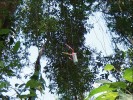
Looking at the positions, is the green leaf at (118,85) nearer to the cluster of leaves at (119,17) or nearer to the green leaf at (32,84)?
the green leaf at (32,84)

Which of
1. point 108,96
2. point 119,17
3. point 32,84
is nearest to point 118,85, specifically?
point 108,96

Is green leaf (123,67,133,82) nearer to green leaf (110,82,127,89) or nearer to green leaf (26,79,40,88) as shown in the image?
green leaf (110,82,127,89)

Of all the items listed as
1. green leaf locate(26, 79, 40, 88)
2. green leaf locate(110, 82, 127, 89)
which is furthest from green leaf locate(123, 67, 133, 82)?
green leaf locate(26, 79, 40, 88)

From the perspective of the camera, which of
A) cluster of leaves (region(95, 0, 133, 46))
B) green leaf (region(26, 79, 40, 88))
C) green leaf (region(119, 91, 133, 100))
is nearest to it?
green leaf (region(119, 91, 133, 100))

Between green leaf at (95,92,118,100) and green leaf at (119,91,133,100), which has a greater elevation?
green leaf at (95,92,118,100)

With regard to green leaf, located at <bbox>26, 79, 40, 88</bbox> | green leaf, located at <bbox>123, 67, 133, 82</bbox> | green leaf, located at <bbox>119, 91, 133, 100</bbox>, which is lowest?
green leaf, located at <bbox>119, 91, 133, 100</bbox>

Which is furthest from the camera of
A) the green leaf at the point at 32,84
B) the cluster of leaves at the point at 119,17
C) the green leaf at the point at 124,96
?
the cluster of leaves at the point at 119,17

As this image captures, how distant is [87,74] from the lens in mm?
5793

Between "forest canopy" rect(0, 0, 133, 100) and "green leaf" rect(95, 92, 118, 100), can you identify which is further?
"forest canopy" rect(0, 0, 133, 100)

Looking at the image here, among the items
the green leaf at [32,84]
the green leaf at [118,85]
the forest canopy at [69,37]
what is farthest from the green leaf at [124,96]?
the forest canopy at [69,37]

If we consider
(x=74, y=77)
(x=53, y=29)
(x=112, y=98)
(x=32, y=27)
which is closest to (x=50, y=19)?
(x=53, y=29)

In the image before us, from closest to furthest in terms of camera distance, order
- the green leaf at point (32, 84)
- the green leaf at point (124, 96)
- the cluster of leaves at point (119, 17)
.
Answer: the green leaf at point (124, 96), the green leaf at point (32, 84), the cluster of leaves at point (119, 17)

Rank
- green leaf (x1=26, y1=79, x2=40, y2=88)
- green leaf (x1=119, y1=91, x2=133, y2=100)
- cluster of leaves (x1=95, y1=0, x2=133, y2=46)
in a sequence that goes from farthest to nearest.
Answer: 1. cluster of leaves (x1=95, y1=0, x2=133, y2=46)
2. green leaf (x1=26, y1=79, x2=40, y2=88)
3. green leaf (x1=119, y1=91, x2=133, y2=100)

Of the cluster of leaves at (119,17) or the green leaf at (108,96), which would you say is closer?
the green leaf at (108,96)
